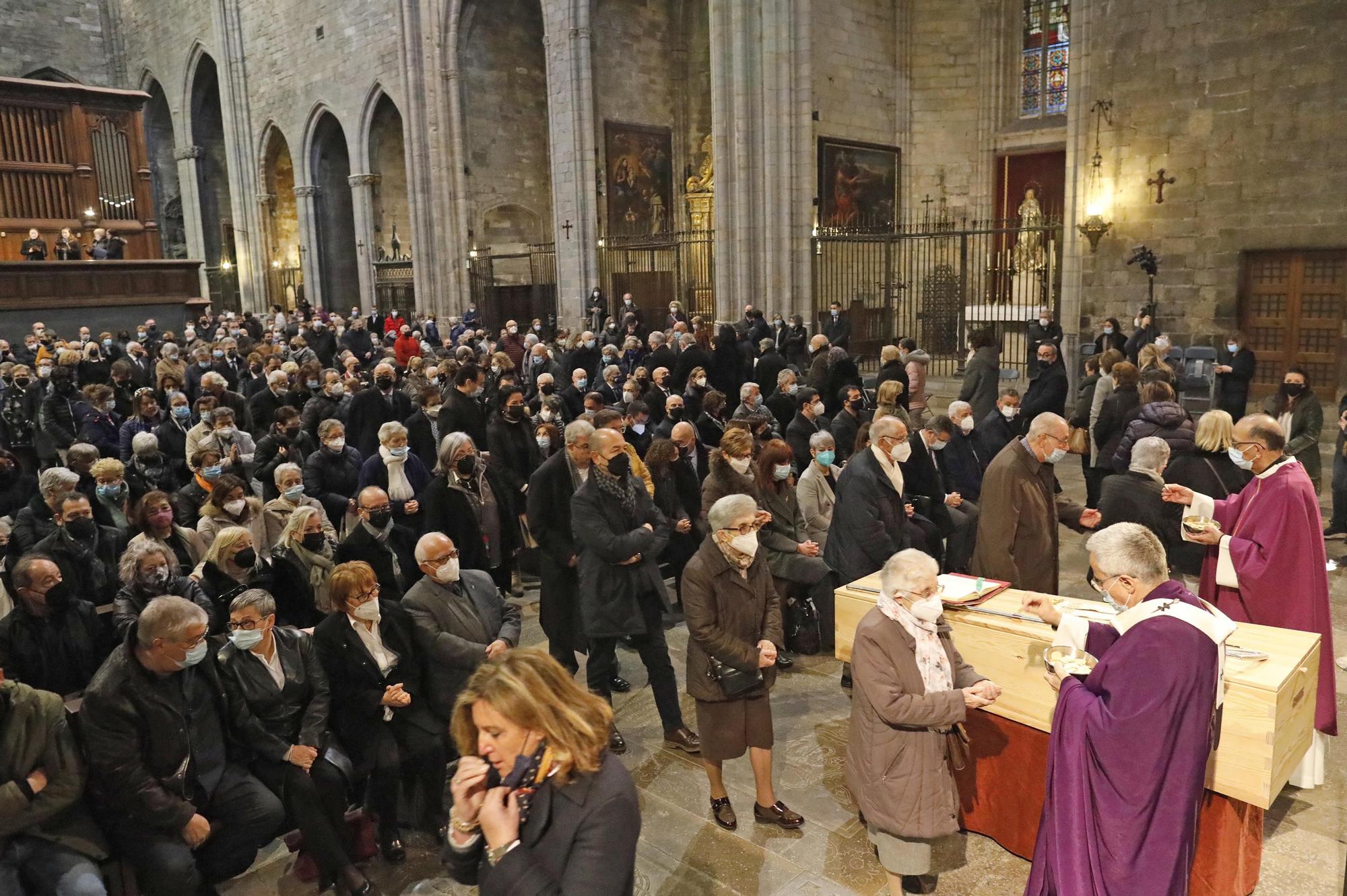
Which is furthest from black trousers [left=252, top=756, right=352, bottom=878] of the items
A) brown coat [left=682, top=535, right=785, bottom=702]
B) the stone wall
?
the stone wall

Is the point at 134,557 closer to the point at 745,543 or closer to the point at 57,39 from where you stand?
the point at 745,543

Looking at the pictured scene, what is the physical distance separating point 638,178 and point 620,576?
56.7 feet

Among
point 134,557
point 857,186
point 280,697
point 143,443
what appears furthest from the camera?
point 857,186

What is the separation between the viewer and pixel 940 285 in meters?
18.2

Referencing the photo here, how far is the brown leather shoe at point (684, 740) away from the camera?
16.4ft

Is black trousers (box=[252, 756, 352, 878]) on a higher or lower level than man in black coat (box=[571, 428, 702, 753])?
lower

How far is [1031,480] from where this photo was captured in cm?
505

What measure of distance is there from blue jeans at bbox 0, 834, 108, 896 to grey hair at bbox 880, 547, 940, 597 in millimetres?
3081

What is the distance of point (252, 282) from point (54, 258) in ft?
28.1

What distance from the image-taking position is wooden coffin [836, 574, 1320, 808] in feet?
10.7

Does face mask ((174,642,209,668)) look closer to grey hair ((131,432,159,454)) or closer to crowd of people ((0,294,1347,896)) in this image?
crowd of people ((0,294,1347,896))

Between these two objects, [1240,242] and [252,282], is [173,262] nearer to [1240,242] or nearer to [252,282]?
[252,282]

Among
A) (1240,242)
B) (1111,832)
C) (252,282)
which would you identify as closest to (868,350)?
(1240,242)

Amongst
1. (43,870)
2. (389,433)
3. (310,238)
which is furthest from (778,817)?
(310,238)
